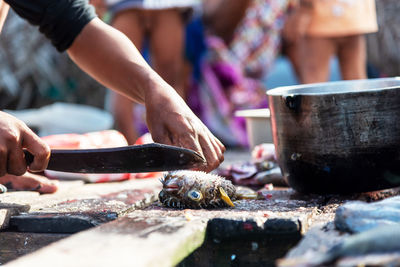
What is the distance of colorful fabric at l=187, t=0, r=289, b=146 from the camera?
6703 millimetres

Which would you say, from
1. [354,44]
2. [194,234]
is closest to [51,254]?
[194,234]

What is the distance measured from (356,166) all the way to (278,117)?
37cm

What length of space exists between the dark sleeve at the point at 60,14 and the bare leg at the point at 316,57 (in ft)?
11.0

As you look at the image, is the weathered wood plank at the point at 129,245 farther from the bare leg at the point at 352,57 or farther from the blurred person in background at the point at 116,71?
the bare leg at the point at 352,57

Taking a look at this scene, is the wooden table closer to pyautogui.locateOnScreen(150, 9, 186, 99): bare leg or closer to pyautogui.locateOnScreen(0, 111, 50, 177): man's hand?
pyautogui.locateOnScreen(0, 111, 50, 177): man's hand

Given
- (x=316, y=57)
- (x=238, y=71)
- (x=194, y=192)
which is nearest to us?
(x=194, y=192)

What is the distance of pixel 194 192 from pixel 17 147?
0.64 meters

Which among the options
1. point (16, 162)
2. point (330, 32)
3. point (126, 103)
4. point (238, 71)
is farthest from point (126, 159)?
point (238, 71)

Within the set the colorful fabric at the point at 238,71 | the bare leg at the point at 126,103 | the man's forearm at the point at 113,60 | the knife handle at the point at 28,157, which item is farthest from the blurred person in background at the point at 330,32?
the knife handle at the point at 28,157

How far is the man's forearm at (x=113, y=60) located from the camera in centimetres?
254

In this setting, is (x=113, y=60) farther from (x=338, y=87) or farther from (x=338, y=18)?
(x=338, y=18)

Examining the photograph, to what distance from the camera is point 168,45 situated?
219 inches

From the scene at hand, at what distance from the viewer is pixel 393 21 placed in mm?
8273

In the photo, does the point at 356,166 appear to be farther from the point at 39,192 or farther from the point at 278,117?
the point at 39,192
